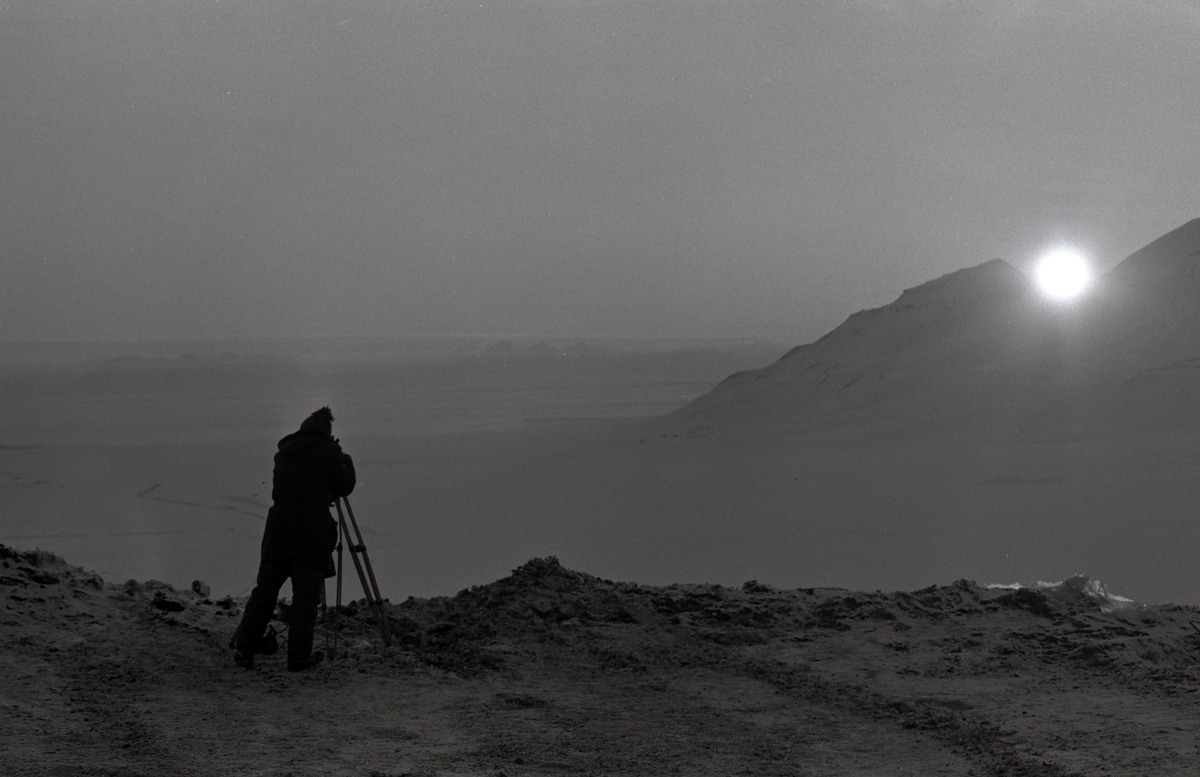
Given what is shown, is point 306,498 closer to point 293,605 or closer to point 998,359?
point 293,605

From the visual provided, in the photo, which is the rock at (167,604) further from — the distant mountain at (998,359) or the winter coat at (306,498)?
the distant mountain at (998,359)

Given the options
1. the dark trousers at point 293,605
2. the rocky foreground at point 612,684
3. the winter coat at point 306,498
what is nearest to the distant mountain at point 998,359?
the rocky foreground at point 612,684

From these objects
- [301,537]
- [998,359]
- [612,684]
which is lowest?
[612,684]

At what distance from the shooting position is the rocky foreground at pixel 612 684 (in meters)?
4.78

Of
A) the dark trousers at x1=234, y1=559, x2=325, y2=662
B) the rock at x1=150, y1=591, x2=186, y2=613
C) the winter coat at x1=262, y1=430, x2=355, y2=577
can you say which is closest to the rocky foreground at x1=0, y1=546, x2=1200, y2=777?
the rock at x1=150, y1=591, x2=186, y2=613

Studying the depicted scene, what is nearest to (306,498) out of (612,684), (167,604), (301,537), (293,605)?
(301,537)

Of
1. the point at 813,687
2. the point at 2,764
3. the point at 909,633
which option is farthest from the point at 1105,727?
the point at 2,764

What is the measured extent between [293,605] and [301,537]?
1.23ft

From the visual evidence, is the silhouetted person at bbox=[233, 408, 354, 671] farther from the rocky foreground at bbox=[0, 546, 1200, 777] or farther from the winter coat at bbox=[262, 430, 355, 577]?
the rocky foreground at bbox=[0, 546, 1200, 777]

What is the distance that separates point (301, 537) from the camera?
20.3ft

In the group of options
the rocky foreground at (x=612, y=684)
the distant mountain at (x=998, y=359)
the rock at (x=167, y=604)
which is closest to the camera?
the rocky foreground at (x=612, y=684)

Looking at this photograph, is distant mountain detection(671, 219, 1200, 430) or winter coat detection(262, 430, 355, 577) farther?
distant mountain detection(671, 219, 1200, 430)

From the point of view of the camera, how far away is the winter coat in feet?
20.3

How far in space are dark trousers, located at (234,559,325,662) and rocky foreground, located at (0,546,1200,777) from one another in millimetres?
166
